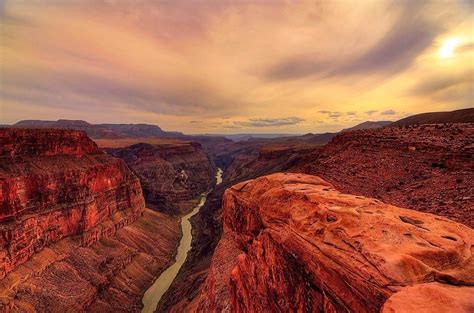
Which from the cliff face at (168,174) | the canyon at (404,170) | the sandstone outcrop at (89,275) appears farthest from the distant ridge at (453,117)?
the cliff face at (168,174)

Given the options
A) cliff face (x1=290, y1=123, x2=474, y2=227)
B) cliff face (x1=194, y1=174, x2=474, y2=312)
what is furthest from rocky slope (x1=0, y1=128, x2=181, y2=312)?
cliff face (x1=290, y1=123, x2=474, y2=227)

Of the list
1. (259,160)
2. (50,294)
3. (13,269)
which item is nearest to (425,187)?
(50,294)

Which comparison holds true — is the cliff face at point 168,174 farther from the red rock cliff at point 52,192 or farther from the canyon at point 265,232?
the red rock cliff at point 52,192

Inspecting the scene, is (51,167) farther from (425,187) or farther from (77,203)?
(425,187)

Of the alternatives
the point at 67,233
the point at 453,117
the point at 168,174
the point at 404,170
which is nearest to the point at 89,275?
the point at 67,233

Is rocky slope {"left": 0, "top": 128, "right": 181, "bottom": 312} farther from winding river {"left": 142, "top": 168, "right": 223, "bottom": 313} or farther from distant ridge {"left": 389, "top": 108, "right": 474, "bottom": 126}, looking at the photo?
Result: distant ridge {"left": 389, "top": 108, "right": 474, "bottom": 126}

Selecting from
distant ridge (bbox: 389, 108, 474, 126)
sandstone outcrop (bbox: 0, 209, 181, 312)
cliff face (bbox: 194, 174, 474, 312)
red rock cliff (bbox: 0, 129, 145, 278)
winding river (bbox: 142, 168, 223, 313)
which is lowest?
winding river (bbox: 142, 168, 223, 313)

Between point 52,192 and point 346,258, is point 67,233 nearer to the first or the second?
point 52,192
